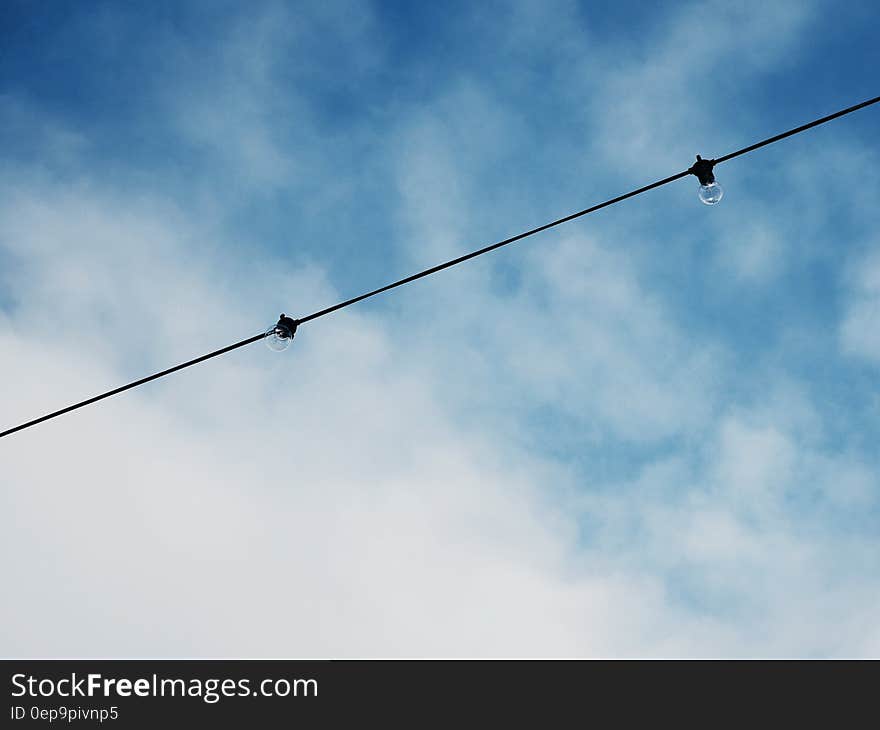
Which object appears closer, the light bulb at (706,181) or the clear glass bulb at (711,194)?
the light bulb at (706,181)

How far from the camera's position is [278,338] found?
25.9 ft

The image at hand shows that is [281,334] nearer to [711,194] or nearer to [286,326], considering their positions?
[286,326]

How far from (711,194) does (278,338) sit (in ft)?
18.7

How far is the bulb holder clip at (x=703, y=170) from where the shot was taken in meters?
7.36

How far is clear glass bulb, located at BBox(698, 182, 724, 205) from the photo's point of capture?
7.97 m

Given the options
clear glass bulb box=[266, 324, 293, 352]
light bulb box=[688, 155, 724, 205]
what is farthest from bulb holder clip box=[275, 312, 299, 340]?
light bulb box=[688, 155, 724, 205]

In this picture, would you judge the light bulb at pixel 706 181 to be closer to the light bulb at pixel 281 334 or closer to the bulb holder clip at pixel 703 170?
the bulb holder clip at pixel 703 170

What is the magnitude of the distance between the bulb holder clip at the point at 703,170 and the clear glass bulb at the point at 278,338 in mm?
5091

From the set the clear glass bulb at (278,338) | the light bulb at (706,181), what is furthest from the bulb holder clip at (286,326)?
the light bulb at (706,181)

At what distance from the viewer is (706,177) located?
295 inches

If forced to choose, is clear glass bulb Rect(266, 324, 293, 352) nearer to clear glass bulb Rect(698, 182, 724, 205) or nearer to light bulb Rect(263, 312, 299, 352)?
light bulb Rect(263, 312, 299, 352)
